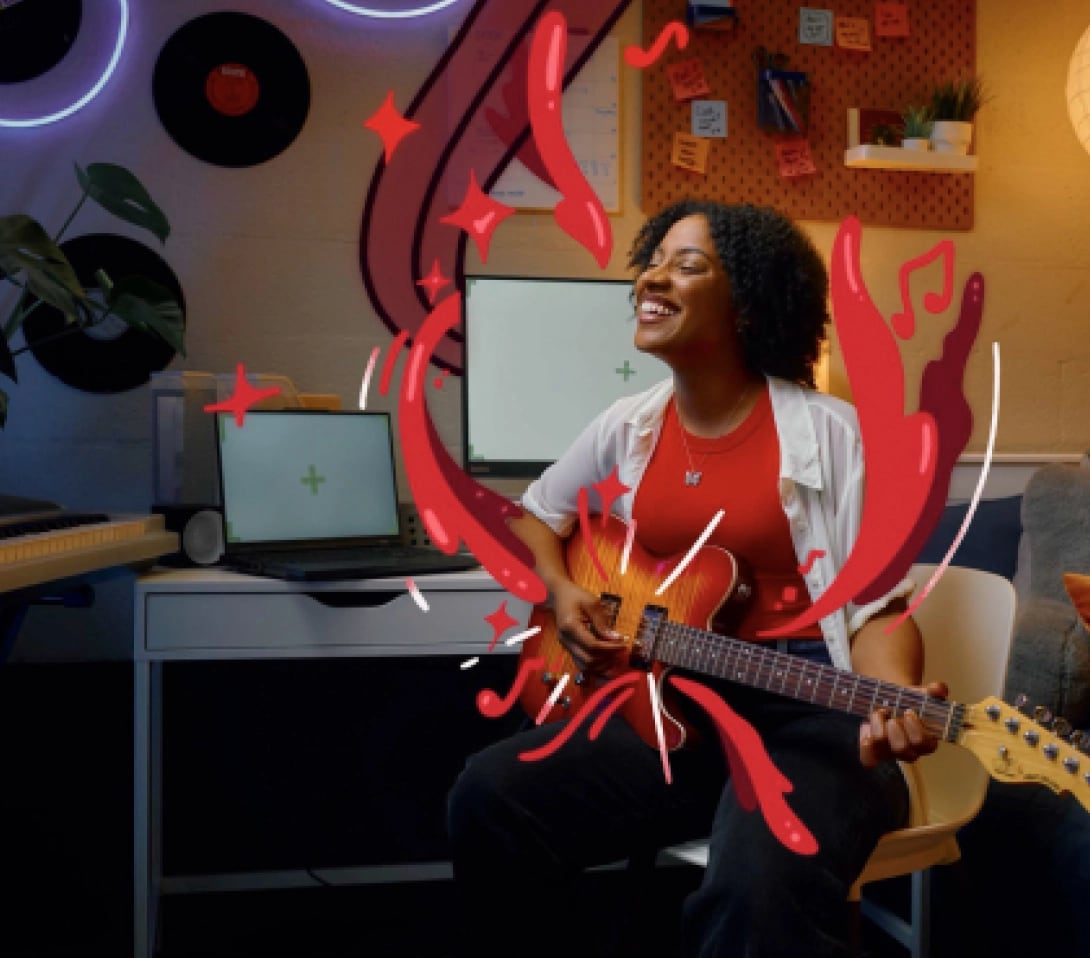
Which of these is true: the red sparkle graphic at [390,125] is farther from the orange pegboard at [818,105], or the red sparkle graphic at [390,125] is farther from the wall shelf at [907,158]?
the wall shelf at [907,158]

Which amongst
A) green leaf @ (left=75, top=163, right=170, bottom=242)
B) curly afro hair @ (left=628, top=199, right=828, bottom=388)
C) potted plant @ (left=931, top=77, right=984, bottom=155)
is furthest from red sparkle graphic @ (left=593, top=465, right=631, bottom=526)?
potted plant @ (left=931, top=77, right=984, bottom=155)

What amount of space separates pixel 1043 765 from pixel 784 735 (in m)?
0.34

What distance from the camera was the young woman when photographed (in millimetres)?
1340

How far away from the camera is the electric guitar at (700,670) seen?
46.4 inches

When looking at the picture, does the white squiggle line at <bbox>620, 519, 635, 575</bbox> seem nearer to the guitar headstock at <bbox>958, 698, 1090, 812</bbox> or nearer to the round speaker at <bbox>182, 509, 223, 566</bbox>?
the guitar headstock at <bbox>958, 698, 1090, 812</bbox>

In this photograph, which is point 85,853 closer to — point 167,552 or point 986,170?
point 167,552

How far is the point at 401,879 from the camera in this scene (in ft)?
8.27

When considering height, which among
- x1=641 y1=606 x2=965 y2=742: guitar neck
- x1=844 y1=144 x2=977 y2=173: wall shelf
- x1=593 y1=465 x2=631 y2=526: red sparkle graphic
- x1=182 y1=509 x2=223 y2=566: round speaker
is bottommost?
x1=641 y1=606 x2=965 y2=742: guitar neck

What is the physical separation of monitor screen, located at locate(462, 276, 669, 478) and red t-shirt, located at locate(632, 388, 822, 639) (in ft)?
2.42

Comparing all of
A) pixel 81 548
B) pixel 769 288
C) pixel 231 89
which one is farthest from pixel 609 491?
pixel 231 89

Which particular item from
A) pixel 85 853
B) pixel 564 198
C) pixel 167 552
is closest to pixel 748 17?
pixel 564 198

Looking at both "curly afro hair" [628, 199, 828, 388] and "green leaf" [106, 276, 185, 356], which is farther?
"green leaf" [106, 276, 185, 356]
